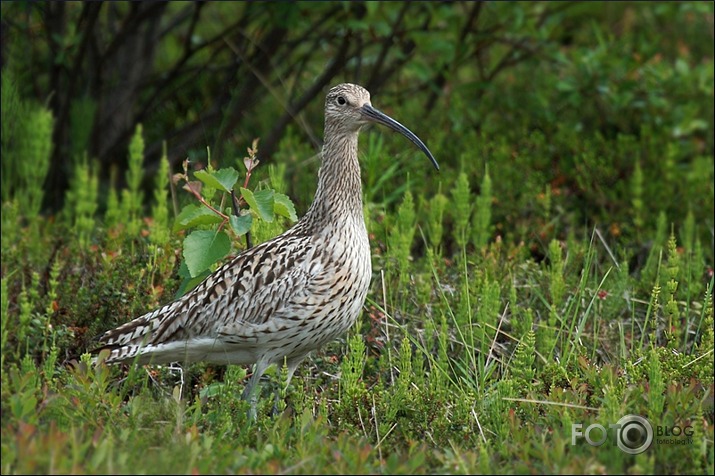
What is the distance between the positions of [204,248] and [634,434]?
218 centimetres

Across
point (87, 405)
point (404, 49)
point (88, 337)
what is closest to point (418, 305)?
point (88, 337)

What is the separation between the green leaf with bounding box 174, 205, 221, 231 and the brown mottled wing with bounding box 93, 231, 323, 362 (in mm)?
251

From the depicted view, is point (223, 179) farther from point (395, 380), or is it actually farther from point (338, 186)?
point (395, 380)

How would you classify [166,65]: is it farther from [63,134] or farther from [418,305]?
[418,305]

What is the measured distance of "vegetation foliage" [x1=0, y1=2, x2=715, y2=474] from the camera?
4543 mm

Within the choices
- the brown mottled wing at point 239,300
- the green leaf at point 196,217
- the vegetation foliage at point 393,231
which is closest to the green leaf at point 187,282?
the vegetation foliage at point 393,231

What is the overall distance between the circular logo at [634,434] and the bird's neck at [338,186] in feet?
5.77

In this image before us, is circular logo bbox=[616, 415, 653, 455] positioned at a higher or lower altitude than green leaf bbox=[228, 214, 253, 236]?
lower

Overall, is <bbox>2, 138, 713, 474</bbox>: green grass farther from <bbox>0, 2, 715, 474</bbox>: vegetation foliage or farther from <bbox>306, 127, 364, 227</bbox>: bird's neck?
<bbox>306, 127, 364, 227</bbox>: bird's neck

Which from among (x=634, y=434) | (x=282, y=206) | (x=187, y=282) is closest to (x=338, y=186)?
(x=282, y=206)

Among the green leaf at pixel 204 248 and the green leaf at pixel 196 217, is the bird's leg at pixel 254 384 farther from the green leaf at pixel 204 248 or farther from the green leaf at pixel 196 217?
the green leaf at pixel 196 217

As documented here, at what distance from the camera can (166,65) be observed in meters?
10.7

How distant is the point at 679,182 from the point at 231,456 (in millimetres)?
5278

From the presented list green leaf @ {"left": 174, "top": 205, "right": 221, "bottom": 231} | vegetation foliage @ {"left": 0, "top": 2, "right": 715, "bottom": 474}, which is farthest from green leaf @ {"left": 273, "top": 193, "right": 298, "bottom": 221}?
green leaf @ {"left": 174, "top": 205, "right": 221, "bottom": 231}
